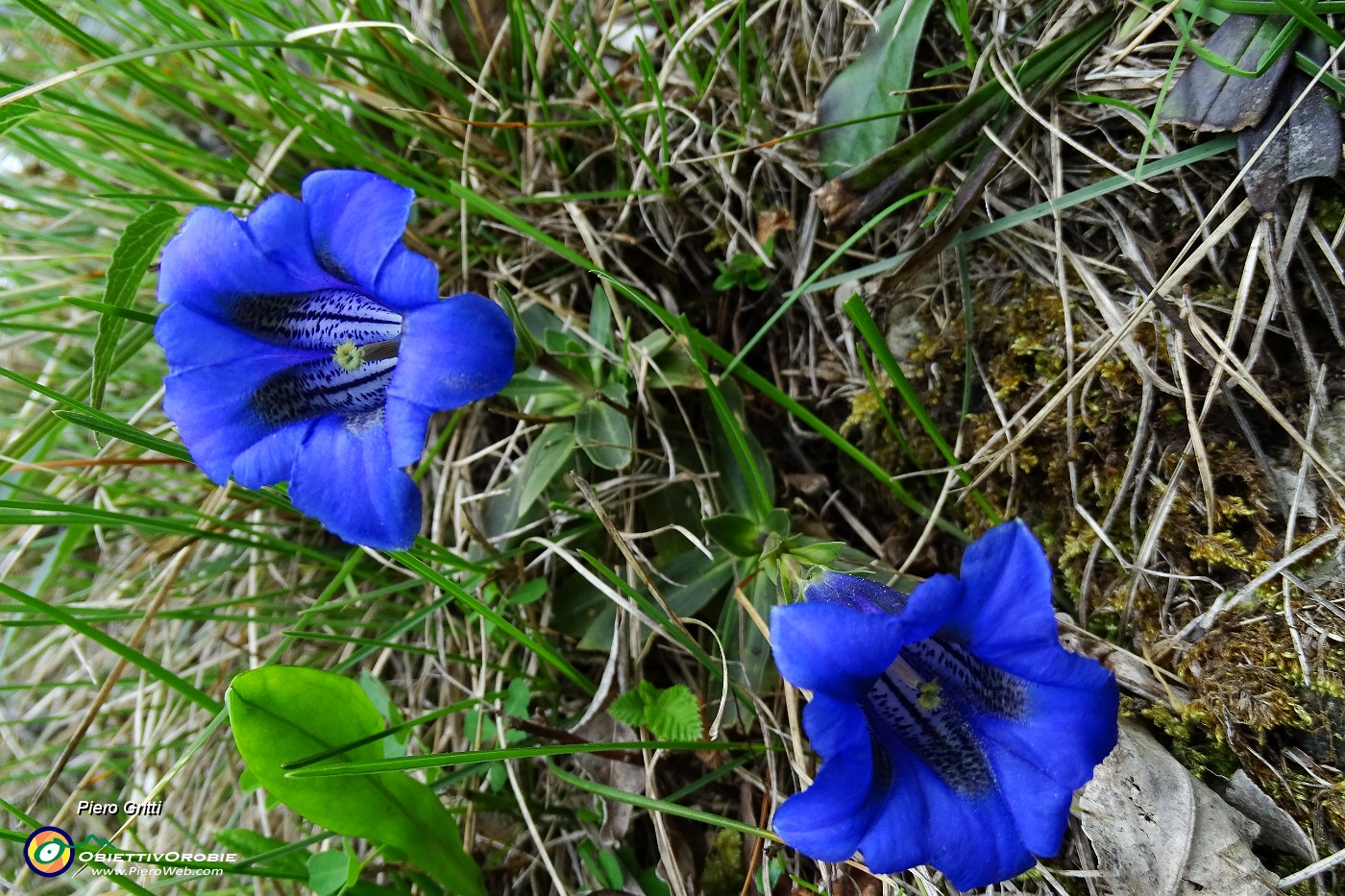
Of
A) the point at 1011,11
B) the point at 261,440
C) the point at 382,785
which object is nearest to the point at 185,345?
the point at 261,440

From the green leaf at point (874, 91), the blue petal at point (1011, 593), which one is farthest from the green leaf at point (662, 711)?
the green leaf at point (874, 91)

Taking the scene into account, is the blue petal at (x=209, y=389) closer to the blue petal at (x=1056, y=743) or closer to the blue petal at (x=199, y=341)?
the blue petal at (x=199, y=341)

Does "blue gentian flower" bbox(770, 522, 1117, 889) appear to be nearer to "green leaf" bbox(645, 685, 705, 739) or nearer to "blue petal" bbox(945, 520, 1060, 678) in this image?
"blue petal" bbox(945, 520, 1060, 678)

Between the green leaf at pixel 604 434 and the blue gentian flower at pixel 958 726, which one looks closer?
the blue gentian flower at pixel 958 726

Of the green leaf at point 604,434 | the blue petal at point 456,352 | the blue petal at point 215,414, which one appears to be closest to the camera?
the blue petal at point 456,352

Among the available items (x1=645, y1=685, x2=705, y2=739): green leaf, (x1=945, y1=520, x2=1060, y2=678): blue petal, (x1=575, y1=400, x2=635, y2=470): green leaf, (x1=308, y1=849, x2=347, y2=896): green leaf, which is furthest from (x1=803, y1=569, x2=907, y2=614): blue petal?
(x1=308, y1=849, x2=347, y2=896): green leaf

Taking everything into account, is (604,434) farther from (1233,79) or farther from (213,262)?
(1233,79)

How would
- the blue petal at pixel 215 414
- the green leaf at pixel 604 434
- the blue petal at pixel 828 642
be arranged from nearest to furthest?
the blue petal at pixel 828 642
the blue petal at pixel 215 414
the green leaf at pixel 604 434
